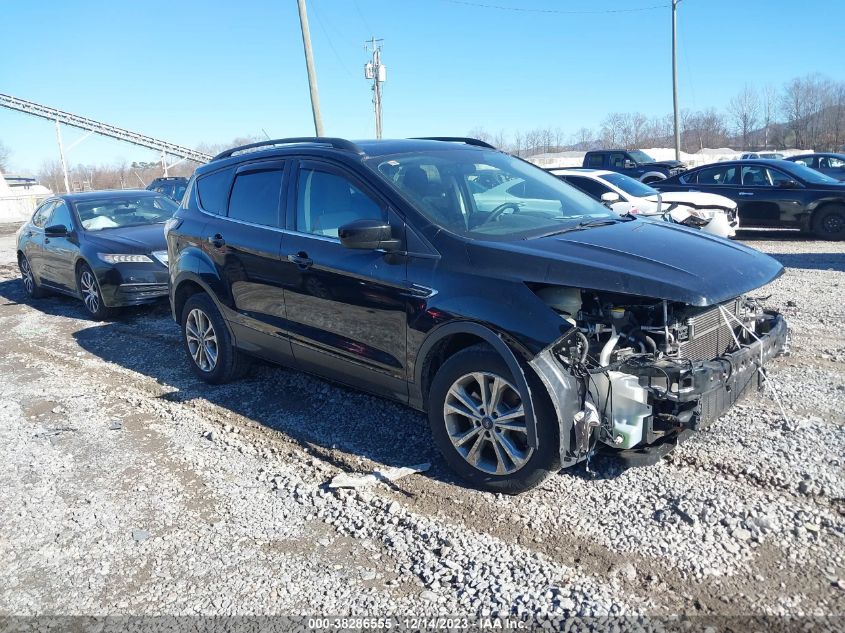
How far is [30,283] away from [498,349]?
1032cm

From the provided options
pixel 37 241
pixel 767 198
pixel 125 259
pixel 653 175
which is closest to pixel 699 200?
pixel 767 198

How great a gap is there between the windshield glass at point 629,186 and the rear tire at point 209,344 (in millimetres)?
8680

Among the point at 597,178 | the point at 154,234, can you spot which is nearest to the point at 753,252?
the point at 154,234

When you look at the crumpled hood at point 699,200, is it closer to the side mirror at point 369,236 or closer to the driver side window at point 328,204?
the driver side window at point 328,204

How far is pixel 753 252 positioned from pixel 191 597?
11.7 ft

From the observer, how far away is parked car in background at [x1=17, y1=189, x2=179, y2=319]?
28.9 feet

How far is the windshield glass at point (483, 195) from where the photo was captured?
418 cm

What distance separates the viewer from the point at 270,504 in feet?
12.8

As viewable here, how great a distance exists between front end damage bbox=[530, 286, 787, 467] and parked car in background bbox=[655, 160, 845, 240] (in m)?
11.2

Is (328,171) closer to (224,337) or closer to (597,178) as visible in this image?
(224,337)

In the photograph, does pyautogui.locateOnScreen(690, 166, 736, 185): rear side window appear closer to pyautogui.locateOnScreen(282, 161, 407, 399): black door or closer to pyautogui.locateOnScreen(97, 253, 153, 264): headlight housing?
pyautogui.locateOnScreen(97, 253, 153, 264): headlight housing

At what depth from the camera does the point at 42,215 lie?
10930 mm

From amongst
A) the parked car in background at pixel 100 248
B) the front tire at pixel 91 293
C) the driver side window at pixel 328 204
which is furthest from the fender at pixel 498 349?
the front tire at pixel 91 293

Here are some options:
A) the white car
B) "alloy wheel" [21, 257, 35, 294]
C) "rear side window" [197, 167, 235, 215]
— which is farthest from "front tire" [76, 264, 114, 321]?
the white car
